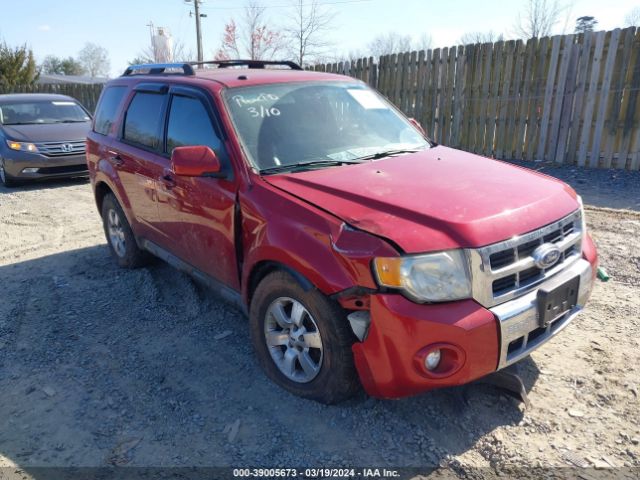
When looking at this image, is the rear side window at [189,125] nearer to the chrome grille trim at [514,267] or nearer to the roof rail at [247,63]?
the roof rail at [247,63]

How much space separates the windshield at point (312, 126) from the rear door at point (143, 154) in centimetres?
93

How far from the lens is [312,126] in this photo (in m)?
3.53

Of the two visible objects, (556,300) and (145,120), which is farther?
(145,120)

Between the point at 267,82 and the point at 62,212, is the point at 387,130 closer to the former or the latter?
the point at 267,82

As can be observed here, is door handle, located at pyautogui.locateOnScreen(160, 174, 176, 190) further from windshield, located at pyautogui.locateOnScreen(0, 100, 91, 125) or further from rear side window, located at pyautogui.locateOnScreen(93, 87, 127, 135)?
windshield, located at pyautogui.locateOnScreen(0, 100, 91, 125)

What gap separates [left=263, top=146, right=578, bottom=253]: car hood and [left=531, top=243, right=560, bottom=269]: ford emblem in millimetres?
123

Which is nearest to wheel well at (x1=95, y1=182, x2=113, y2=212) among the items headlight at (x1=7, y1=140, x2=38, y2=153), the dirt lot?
the dirt lot

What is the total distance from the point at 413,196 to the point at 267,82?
1621 mm

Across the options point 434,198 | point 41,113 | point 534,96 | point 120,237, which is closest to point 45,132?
point 41,113

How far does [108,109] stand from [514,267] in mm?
4455

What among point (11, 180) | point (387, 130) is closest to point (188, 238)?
point (387, 130)

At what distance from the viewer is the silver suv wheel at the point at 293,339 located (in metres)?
2.81

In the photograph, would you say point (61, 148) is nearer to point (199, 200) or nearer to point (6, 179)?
point (6, 179)

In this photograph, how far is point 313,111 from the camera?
363 centimetres
